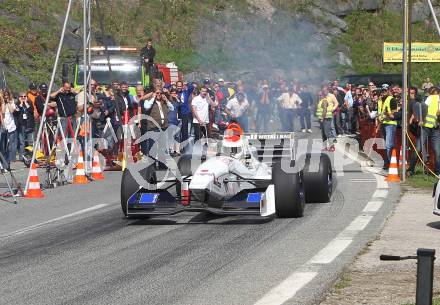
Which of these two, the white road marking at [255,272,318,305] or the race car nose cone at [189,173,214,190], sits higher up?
the race car nose cone at [189,173,214,190]

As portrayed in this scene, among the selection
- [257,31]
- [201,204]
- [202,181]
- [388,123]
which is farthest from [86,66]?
[257,31]

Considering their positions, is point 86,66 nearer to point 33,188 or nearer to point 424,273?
point 33,188

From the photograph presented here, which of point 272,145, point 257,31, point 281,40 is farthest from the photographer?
point 281,40

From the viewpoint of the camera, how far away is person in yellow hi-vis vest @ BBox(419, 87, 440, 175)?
21.4 meters

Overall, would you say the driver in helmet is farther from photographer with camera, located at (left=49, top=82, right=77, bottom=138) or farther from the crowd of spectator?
photographer with camera, located at (left=49, top=82, right=77, bottom=138)

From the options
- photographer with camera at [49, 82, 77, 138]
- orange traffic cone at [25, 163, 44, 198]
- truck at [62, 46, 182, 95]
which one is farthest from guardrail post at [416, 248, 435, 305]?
truck at [62, 46, 182, 95]

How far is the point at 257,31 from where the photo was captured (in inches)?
2279

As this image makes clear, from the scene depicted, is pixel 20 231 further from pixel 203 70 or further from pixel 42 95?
pixel 203 70

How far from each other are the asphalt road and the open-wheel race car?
0.79ft

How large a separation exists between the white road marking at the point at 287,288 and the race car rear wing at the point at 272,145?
6.40 meters

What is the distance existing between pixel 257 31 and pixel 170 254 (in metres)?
47.0

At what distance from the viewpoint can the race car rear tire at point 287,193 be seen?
46.7 ft

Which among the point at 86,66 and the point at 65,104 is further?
the point at 65,104

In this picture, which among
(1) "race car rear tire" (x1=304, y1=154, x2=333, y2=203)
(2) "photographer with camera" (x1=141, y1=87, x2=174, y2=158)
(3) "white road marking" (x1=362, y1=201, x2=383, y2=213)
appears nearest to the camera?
(3) "white road marking" (x1=362, y1=201, x2=383, y2=213)
